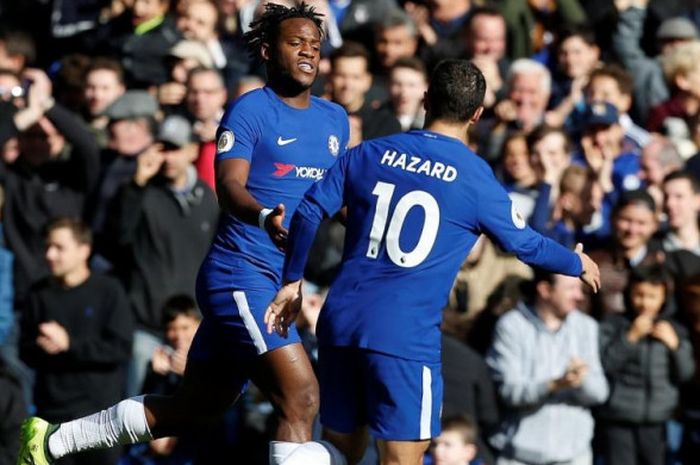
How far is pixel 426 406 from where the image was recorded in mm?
8320

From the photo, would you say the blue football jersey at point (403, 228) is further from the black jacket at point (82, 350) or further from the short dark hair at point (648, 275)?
the black jacket at point (82, 350)

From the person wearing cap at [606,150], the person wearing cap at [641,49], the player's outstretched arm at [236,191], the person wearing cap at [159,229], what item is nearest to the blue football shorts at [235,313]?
the player's outstretched arm at [236,191]

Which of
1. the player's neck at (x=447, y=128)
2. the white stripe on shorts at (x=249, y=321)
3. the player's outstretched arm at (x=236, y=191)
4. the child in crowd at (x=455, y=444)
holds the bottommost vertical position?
the child in crowd at (x=455, y=444)

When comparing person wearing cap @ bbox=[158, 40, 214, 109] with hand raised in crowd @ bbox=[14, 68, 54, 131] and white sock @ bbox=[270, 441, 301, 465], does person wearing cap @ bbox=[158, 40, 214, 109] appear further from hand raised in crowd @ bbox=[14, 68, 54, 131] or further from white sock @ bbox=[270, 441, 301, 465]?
white sock @ bbox=[270, 441, 301, 465]

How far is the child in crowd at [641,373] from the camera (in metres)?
12.1

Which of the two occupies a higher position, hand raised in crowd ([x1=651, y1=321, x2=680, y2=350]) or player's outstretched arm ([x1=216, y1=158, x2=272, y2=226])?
player's outstretched arm ([x1=216, y1=158, x2=272, y2=226])

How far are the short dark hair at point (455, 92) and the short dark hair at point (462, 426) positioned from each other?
343 cm

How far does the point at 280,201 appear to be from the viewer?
8781 mm

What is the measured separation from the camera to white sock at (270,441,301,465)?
8555 mm

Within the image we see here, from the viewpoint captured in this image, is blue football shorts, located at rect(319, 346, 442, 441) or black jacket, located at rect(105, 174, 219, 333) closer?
blue football shorts, located at rect(319, 346, 442, 441)

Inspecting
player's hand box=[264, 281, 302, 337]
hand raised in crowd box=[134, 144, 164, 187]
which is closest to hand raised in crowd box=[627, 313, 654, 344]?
hand raised in crowd box=[134, 144, 164, 187]

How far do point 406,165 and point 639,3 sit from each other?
8.41 meters

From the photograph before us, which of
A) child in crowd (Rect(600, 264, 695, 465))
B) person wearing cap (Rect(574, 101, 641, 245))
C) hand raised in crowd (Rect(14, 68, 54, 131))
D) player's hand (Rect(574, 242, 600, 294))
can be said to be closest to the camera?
player's hand (Rect(574, 242, 600, 294))

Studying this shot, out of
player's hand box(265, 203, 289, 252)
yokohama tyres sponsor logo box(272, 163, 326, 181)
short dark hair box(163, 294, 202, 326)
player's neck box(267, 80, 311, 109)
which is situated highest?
player's neck box(267, 80, 311, 109)
